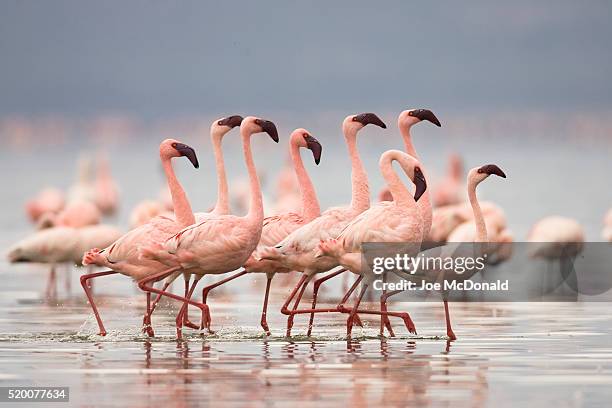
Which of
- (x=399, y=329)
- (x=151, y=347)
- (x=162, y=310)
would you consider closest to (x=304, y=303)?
(x=162, y=310)

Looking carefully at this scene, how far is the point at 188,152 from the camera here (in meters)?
15.9

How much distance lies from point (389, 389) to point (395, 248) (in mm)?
3273

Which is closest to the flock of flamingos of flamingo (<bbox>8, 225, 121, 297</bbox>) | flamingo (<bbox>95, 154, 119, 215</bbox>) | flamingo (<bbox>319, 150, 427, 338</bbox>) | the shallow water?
flamingo (<bbox>319, 150, 427, 338</bbox>)

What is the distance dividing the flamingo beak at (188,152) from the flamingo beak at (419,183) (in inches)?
75.8

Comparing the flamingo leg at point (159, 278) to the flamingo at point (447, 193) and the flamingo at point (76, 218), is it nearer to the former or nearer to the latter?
the flamingo at point (76, 218)

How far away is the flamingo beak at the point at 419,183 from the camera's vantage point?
49.2ft

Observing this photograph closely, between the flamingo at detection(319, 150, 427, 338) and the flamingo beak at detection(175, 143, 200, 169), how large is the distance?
1.41m

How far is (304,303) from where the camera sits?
18.7 meters

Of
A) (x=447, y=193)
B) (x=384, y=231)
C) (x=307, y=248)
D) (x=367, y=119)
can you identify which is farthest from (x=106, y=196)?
(x=384, y=231)

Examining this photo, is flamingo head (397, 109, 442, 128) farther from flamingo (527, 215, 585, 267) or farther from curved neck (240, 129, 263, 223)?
flamingo (527, 215, 585, 267)

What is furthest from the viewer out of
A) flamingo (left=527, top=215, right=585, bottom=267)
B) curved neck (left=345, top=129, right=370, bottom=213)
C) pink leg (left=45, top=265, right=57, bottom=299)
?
flamingo (left=527, top=215, right=585, bottom=267)

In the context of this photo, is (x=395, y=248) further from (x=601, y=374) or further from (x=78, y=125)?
(x=78, y=125)

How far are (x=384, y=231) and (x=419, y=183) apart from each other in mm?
541

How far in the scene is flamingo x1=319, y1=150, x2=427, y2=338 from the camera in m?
15.0
